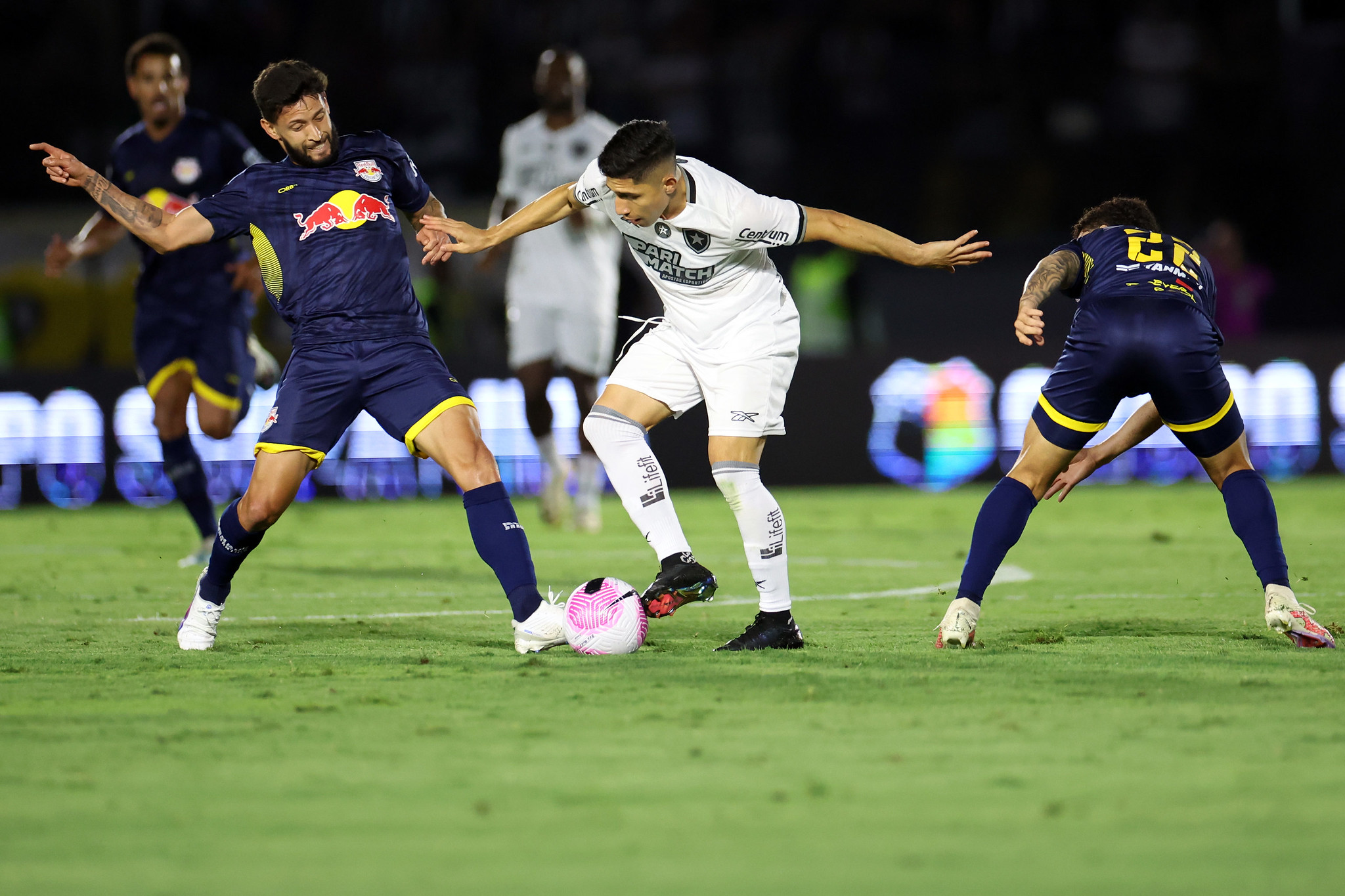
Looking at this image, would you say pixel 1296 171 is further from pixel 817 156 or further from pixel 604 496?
pixel 604 496

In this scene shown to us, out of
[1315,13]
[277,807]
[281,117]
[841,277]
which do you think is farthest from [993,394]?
[277,807]

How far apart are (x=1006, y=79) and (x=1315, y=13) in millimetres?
3714

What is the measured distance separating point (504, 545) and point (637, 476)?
1.86ft

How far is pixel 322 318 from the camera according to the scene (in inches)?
225

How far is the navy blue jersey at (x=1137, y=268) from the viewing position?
557 cm

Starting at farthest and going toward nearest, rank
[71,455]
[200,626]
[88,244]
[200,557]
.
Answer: [71,455] → [200,557] → [88,244] → [200,626]

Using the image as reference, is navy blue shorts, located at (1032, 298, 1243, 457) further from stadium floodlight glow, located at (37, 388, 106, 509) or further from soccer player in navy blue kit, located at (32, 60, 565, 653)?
stadium floodlight glow, located at (37, 388, 106, 509)

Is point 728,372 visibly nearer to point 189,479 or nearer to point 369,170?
point 369,170

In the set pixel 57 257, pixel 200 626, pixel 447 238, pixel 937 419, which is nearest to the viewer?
pixel 200 626

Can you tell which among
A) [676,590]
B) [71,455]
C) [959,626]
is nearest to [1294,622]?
[959,626]

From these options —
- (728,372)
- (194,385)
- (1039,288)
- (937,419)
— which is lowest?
(937,419)

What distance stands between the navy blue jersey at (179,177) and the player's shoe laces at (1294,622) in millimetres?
5384

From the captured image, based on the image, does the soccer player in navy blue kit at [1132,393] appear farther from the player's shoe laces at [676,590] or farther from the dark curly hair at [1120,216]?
the player's shoe laces at [676,590]

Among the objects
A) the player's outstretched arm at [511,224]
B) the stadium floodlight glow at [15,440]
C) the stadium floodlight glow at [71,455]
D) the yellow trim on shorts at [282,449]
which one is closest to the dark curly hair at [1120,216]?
the player's outstretched arm at [511,224]
